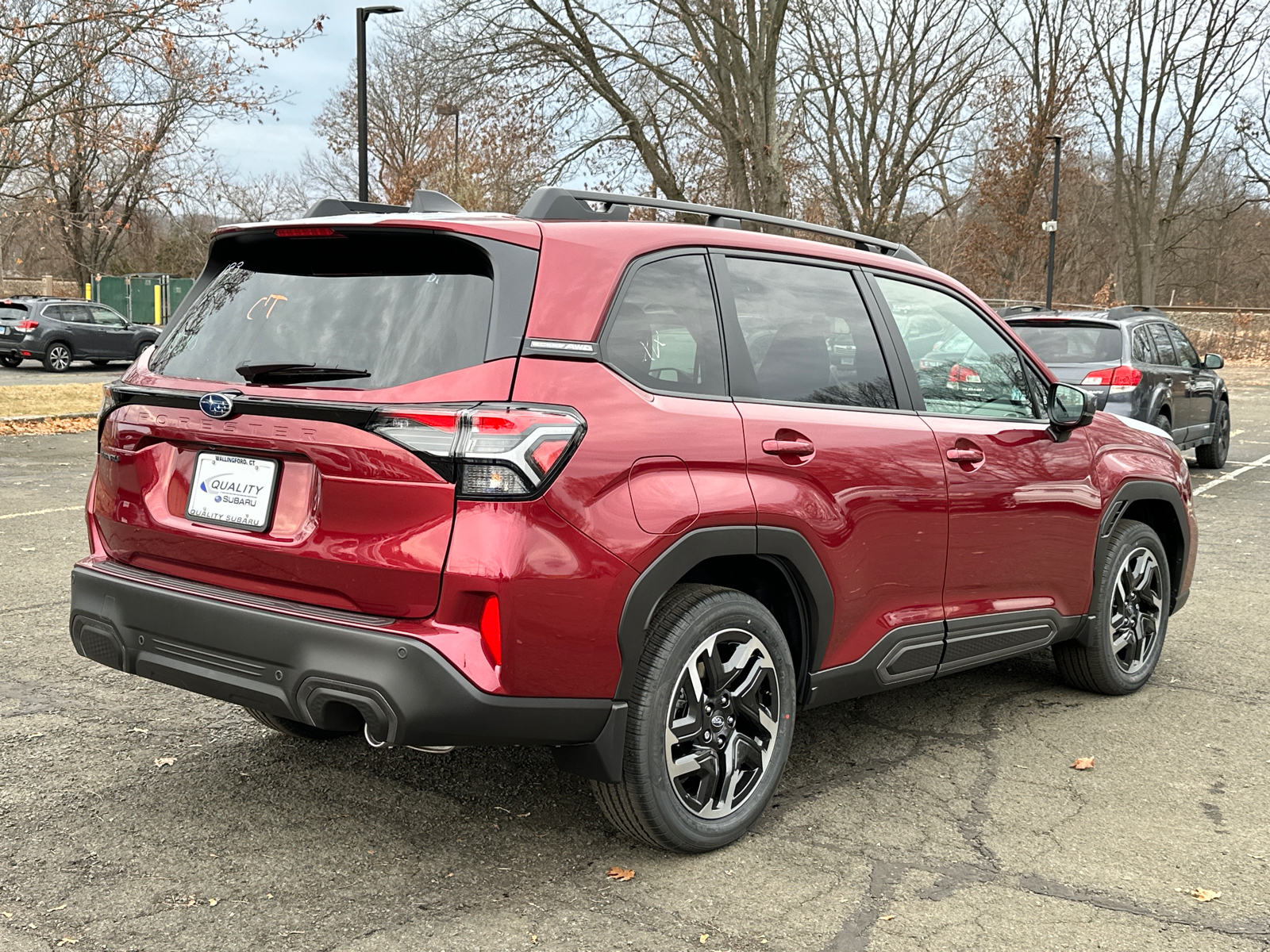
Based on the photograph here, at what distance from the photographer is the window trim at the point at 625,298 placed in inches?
125

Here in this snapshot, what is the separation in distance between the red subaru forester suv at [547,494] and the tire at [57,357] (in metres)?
26.0

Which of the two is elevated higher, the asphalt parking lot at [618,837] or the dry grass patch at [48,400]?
the dry grass patch at [48,400]

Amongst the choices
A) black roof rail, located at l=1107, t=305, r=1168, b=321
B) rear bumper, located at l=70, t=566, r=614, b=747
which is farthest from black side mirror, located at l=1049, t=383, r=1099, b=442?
black roof rail, located at l=1107, t=305, r=1168, b=321

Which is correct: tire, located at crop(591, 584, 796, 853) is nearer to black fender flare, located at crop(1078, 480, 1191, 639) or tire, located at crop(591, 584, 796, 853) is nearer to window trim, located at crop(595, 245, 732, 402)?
window trim, located at crop(595, 245, 732, 402)

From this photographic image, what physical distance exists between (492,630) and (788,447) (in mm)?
1085

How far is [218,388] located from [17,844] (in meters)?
1.38

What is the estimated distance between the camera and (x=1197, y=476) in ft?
44.8

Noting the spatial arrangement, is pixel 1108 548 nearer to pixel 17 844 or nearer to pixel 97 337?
pixel 17 844

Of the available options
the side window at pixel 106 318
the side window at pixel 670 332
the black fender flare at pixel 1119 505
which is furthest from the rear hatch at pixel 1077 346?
the side window at pixel 106 318

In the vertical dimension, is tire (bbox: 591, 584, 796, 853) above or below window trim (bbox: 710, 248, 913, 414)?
below

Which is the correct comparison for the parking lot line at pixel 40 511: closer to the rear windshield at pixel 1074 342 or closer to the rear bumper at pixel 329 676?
the rear bumper at pixel 329 676

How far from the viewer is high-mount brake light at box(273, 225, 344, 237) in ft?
10.8

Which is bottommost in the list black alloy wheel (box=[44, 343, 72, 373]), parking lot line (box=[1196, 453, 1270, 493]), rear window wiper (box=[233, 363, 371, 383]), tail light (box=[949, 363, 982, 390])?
parking lot line (box=[1196, 453, 1270, 493])

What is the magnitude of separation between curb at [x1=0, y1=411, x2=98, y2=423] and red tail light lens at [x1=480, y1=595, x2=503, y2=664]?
48.6 ft
